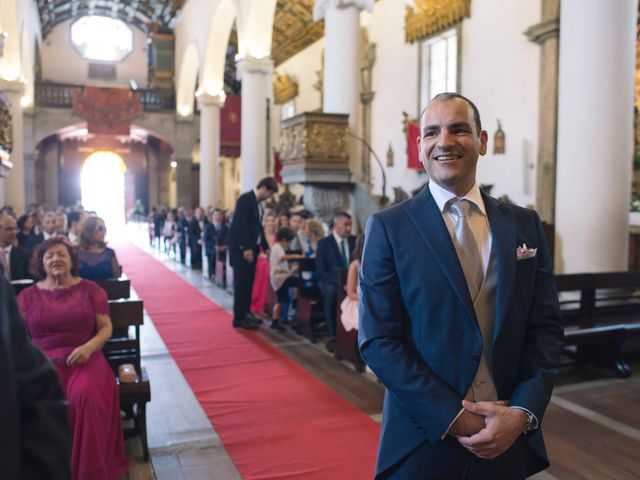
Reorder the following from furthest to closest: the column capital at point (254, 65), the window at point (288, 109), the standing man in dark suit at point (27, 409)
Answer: the window at point (288, 109)
the column capital at point (254, 65)
the standing man in dark suit at point (27, 409)

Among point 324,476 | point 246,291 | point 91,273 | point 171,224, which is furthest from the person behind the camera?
point 171,224

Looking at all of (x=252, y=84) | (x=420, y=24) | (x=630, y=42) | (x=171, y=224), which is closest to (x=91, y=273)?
(x=630, y=42)

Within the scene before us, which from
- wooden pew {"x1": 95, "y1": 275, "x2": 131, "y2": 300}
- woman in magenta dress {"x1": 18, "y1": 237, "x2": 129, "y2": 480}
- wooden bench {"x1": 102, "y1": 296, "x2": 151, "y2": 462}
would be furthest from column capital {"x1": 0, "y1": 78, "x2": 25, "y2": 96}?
woman in magenta dress {"x1": 18, "y1": 237, "x2": 129, "y2": 480}

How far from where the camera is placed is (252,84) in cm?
1377

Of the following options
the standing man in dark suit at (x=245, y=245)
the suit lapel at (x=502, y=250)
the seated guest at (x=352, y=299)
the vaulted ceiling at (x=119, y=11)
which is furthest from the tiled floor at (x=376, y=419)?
the vaulted ceiling at (x=119, y=11)

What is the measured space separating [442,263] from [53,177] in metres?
32.6

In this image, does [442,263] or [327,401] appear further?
[327,401]

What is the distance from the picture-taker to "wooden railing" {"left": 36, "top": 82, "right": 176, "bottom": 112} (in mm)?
24750

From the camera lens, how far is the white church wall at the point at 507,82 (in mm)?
10531

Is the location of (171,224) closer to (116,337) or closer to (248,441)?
(116,337)

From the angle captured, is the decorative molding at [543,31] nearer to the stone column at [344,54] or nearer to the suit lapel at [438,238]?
the stone column at [344,54]

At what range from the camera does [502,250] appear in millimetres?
1781

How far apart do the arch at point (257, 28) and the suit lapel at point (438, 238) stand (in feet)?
41.3

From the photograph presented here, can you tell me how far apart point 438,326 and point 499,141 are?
10.2m
